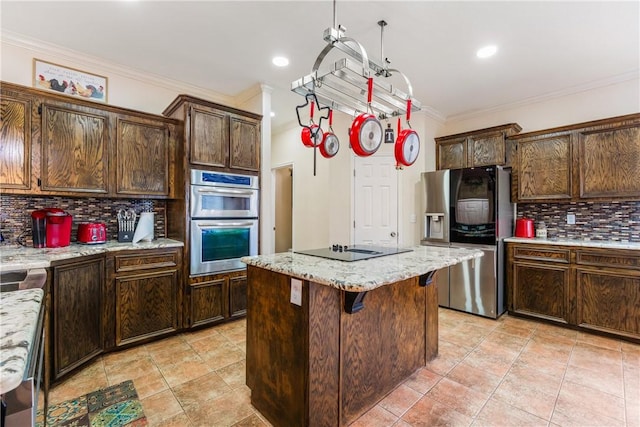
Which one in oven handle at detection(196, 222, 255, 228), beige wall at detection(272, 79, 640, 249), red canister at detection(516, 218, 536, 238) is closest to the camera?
oven handle at detection(196, 222, 255, 228)

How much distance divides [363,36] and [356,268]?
2038mm

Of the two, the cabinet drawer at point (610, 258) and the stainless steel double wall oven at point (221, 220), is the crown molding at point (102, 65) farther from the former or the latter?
the cabinet drawer at point (610, 258)

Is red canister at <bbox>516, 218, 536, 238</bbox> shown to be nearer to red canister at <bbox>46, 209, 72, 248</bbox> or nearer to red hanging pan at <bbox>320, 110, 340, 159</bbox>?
red hanging pan at <bbox>320, 110, 340, 159</bbox>

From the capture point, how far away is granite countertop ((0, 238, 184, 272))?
76.6 inches

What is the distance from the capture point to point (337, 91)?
6.45 feet

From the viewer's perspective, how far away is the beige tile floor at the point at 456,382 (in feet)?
5.99

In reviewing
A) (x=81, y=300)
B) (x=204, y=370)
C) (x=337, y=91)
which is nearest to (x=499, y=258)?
(x=337, y=91)

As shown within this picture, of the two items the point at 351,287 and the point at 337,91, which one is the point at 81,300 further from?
Result: the point at 337,91

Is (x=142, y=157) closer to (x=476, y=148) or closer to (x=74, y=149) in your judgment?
(x=74, y=149)

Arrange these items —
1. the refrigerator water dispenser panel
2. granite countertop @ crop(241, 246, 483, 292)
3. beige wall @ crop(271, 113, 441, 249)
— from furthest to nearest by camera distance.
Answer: beige wall @ crop(271, 113, 441, 249), the refrigerator water dispenser panel, granite countertop @ crop(241, 246, 483, 292)

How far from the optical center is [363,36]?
2.56 metres

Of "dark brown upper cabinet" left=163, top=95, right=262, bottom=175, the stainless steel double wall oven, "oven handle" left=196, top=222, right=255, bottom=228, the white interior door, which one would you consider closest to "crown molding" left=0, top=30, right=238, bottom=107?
"dark brown upper cabinet" left=163, top=95, right=262, bottom=175

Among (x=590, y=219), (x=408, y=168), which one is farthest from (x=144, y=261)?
(x=590, y=219)

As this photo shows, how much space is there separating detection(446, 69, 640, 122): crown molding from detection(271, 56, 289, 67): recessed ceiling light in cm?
278
